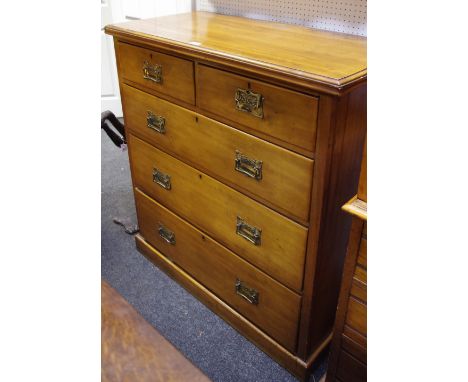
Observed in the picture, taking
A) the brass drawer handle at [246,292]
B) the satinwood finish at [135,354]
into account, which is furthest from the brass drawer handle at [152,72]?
the satinwood finish at [135,354]

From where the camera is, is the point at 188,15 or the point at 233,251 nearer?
the point at 233,251

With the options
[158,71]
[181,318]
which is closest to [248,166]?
[158,71]

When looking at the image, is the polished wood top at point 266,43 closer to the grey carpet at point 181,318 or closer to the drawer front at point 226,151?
the drawer front at point 226,151

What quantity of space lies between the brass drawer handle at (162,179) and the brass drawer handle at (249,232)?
42 centimetres

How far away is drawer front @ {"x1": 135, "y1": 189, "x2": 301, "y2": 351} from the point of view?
1478mm

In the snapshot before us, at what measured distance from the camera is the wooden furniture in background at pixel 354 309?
948mm

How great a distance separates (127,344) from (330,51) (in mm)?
960

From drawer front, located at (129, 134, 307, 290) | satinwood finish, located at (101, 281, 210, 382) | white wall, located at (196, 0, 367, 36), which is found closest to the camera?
satinwood finish, located at (101, 281, 210, 382)

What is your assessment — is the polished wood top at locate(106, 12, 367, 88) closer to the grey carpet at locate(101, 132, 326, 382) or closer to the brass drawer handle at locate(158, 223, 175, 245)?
the brass drawer handle at locate(158, 223, 175, 245)

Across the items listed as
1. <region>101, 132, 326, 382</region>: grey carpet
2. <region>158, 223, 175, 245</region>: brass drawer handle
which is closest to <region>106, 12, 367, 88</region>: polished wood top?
<region>158, 223, 175, 245</region>: brass drawer handle
